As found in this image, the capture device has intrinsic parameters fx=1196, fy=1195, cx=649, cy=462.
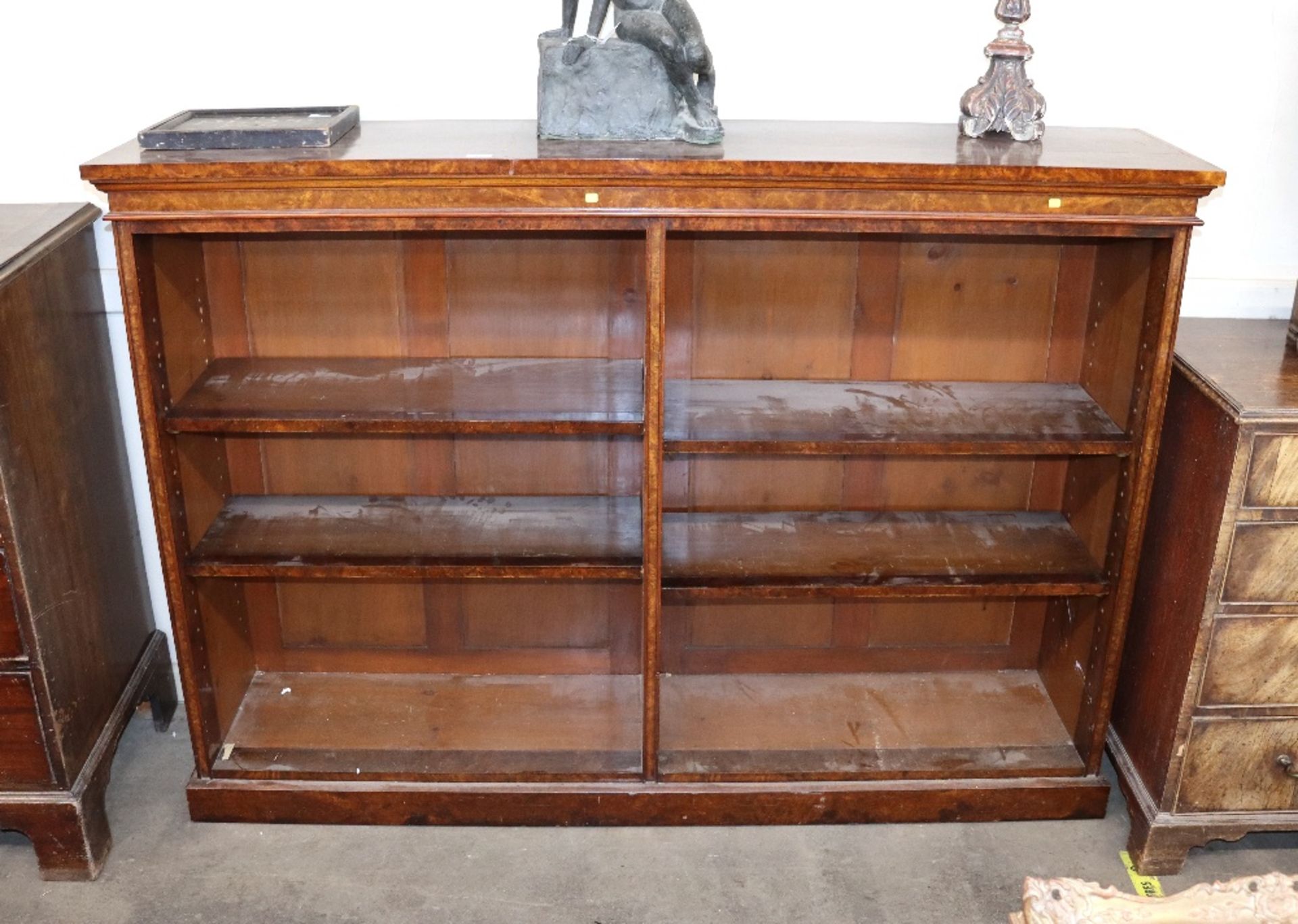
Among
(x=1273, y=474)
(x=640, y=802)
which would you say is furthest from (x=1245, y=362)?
(x=640, y=802)

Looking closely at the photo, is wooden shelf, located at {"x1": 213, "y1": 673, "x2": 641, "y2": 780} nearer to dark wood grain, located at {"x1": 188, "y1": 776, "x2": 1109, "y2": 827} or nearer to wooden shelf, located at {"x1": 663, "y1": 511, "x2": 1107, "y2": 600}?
dark wood grain, located at {"x1": 188, "y1": 776, "x2": 1109, "y2": 827}

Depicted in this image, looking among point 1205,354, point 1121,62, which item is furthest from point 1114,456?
point 1121,62

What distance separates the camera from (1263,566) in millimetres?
2203

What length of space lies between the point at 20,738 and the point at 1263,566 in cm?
237

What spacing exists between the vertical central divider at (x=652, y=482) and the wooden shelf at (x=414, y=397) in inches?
2.5

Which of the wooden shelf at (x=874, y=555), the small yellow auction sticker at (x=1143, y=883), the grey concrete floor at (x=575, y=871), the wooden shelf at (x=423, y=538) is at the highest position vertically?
the wooden shelf at (x=423, y=538)

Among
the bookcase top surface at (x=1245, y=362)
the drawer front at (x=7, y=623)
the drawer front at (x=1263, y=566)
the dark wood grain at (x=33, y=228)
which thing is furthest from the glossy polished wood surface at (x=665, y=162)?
the drawer front at (x=7, y=623)

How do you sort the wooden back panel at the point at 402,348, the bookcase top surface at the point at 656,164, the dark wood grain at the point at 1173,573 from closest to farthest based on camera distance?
1. the bookcase top surface at the point at 656,164
2. the dark wood grain at the point at 1173,573
3. the wooden back panel at the point at 402,348

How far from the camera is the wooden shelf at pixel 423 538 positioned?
7.93 ft

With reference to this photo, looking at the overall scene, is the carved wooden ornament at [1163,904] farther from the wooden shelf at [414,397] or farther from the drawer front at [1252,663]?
the wooden shelf at [414,397]

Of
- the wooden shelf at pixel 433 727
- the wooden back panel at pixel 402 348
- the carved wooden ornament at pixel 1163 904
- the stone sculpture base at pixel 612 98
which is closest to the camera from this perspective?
the carved wooden ornament at pixel 1163 904

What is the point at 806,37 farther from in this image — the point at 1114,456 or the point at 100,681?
the point at 100,681

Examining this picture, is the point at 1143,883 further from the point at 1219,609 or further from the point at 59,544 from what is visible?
the point at 59,544

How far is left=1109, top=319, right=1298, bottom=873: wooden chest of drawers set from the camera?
2.15 metres
